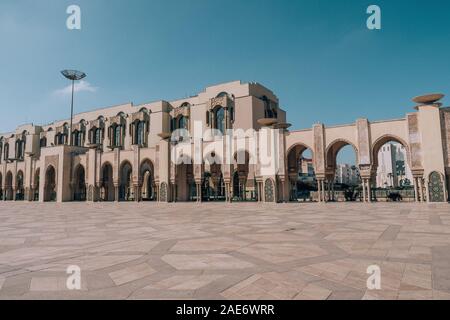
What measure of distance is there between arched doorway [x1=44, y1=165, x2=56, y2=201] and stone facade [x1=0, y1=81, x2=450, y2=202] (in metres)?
0.15

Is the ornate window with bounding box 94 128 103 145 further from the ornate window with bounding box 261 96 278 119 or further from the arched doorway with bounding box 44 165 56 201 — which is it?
the ornate window with bounding box 261 96 278 119

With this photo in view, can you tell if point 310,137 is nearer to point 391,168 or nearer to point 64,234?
point 64,234

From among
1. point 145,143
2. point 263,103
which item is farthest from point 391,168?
point 145,143

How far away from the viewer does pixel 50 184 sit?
1721 inches

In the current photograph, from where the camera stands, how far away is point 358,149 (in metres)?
23.7

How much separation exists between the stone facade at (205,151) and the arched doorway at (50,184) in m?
0.15

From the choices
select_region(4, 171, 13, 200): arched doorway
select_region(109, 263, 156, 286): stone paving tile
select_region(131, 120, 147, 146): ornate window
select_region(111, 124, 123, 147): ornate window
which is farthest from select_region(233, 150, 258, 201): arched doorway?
select_region(4, 171, 13, 200): arched doorway

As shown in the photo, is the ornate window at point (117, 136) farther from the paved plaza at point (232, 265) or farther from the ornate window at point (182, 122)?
the paved plaza at point (232, 265)

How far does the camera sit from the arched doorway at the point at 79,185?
137 feet

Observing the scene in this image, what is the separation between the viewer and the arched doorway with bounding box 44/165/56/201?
42781 mm

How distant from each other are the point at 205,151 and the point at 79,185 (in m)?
23.9

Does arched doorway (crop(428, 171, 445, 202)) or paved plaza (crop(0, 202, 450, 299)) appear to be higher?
arched doorway (crop(428, 171, 445, 202))

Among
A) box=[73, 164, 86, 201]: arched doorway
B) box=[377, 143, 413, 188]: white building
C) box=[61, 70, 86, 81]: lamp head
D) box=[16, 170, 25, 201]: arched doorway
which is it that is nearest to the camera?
box=[73, 164, 86, 201]: arched doorway

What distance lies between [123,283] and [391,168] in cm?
10398
